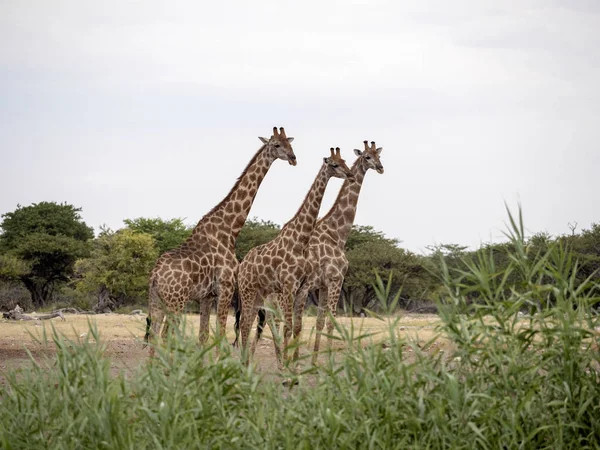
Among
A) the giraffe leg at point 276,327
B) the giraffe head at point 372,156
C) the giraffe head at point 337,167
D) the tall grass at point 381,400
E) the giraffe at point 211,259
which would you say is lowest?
the tall grass at point 381,400

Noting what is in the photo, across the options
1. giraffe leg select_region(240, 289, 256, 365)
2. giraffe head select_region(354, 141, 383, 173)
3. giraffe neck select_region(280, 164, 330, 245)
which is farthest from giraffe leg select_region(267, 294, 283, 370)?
giraffe head select_region(354, 141, 383, 173)

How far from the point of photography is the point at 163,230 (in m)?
48.5

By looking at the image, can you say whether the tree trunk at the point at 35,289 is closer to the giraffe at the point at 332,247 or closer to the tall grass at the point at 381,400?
the giraffe at the point at 332,247

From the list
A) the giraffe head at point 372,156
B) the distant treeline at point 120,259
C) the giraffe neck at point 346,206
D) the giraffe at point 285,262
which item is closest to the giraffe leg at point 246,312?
the giraffe at point 285,262

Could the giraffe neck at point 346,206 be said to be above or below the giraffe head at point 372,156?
below

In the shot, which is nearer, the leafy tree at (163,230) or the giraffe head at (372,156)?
the giraffe head at (372,156)

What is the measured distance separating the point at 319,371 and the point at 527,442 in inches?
66.3

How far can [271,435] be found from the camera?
626cm

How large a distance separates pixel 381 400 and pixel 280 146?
6.83 metres

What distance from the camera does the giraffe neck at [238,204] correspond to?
12492 millimetres

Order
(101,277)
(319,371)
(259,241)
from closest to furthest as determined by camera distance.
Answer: (319,371) → (101,277) → (259,241)

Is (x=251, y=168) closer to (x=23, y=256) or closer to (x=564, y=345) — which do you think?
(x=564, y=345)

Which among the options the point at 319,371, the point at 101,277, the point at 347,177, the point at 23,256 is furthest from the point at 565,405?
the point at 23,256

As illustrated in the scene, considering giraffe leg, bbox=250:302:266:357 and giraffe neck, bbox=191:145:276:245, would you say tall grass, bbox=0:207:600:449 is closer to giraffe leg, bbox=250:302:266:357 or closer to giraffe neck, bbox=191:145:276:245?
giraffe leg, bbox=250:302:266:357
